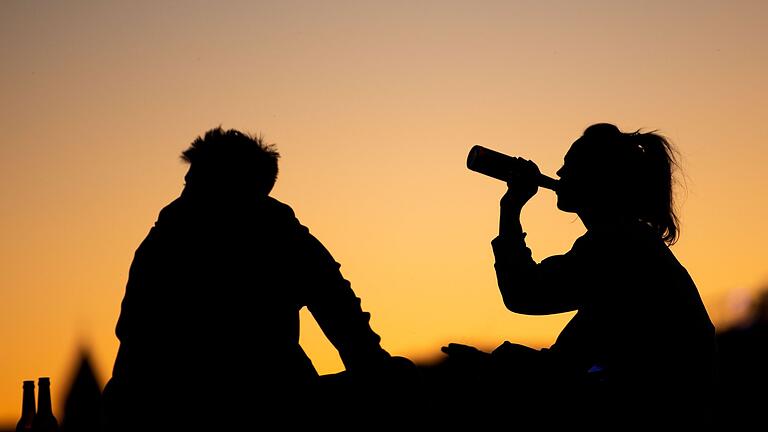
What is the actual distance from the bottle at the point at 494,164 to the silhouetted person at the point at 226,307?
2.68 feet

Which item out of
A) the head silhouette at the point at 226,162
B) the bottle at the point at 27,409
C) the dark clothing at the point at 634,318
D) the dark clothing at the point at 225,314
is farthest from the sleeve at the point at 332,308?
the bottle at the point at 27,409

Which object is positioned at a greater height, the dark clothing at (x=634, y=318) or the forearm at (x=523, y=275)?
the forearm at (x=523, y=275)

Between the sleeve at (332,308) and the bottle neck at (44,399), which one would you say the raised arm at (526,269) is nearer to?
the sleeve at (332,308)

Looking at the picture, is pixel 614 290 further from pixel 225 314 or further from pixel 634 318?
pixel 225 314

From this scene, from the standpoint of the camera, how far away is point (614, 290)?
143 inches

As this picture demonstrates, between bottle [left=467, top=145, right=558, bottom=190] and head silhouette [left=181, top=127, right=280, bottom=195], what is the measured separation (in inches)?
35.5

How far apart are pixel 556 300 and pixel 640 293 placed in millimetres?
370

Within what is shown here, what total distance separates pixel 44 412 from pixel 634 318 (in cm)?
178

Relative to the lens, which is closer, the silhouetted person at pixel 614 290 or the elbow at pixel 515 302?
the silhouetted person at pixel 614 290

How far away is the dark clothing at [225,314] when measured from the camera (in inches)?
133

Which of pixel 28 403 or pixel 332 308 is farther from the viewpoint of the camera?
pixel 28 403

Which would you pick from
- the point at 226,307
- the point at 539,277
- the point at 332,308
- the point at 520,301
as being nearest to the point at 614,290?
the point at 539,277

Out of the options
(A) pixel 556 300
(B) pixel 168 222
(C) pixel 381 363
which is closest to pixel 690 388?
(A) pixel 556 300

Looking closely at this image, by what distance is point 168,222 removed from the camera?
355 cm
